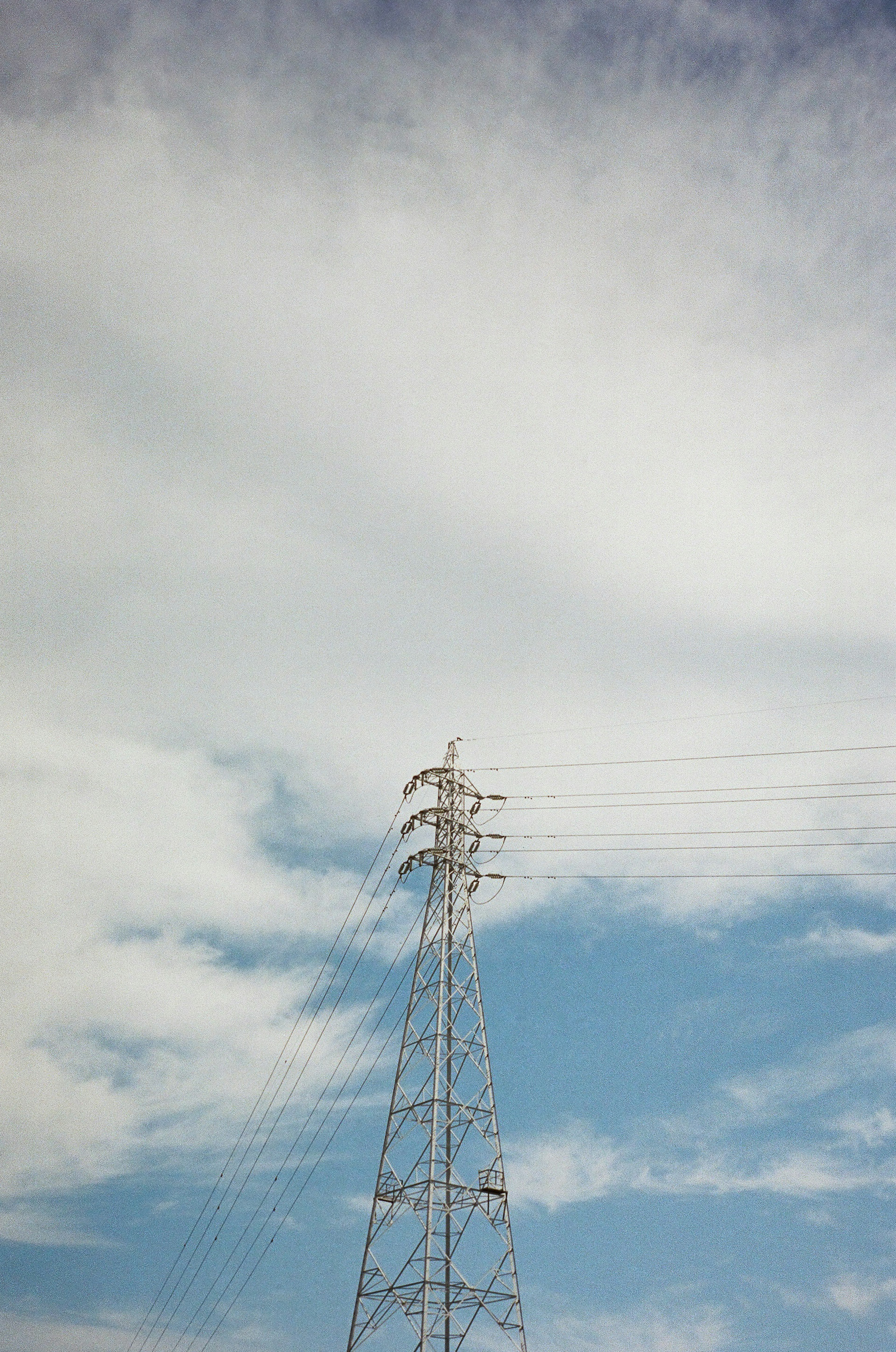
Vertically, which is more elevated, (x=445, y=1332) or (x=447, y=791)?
(x=447, y=791)

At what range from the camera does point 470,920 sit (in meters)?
35.9

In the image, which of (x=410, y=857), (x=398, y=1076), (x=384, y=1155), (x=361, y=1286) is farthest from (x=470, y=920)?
(x=361, y=1286)

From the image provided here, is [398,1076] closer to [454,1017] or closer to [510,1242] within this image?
[454,1017]

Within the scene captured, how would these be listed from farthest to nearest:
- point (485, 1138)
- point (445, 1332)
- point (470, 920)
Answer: point (470, 920)
point (485, 1138)
point (445, 1332)

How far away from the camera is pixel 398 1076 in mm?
33344

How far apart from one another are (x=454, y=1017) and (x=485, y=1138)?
363 cm

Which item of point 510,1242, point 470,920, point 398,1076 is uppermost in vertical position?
point 470,920

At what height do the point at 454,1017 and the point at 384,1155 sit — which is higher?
the point at 454,1017

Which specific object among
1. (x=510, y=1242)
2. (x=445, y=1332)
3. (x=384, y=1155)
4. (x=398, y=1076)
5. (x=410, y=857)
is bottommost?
(x=445, y=1332)

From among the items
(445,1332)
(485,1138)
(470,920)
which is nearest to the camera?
(445,1332)

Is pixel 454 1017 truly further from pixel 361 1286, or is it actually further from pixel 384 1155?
pixel 361 1286

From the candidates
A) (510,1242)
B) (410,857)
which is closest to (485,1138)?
(510,1242)

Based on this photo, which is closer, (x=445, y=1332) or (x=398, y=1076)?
(x=445, y=1332)

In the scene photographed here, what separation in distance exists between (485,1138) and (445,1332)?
5118 mm
